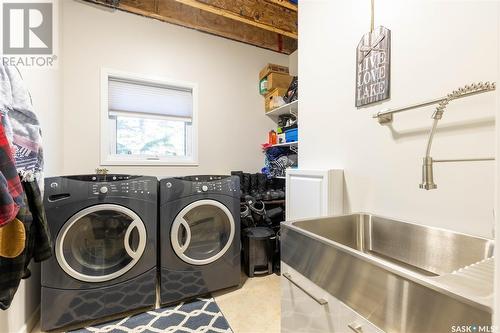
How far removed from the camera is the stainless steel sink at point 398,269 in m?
0.52

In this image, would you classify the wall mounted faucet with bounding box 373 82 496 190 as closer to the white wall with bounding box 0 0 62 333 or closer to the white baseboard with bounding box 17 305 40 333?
the white wall with bounding box 0 0 62 333

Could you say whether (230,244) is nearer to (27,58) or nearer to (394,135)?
(394,135)

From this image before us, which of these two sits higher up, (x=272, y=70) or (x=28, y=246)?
(x=272, y=70)

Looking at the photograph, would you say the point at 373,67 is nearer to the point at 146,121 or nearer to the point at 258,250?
the point at 258,250

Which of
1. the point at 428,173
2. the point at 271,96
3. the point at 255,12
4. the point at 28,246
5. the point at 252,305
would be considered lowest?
the point at 252,305

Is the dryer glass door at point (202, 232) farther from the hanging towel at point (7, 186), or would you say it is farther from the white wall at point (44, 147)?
the hanging towel at point (7, 186)

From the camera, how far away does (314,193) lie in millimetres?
1544

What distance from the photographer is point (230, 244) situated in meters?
1.97

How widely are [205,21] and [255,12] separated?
611mm

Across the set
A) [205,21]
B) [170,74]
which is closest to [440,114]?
[170,74]

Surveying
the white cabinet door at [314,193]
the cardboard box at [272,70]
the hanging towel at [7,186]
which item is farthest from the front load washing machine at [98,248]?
the cardboard box at [272,70]


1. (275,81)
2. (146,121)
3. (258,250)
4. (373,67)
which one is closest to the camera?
(373,67)

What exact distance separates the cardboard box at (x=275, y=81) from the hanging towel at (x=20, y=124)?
232 centimetres

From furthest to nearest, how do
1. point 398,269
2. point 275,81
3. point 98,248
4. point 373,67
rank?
point 275,81 → point 98,248 → point 373,67 → point 398,269
